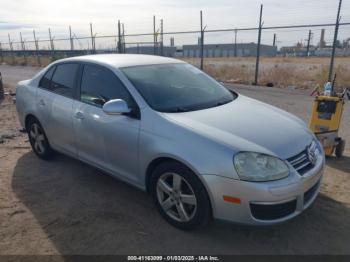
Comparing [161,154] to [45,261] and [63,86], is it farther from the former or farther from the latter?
[63,86]

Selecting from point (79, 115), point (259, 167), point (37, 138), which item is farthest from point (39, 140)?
point (259, 167)

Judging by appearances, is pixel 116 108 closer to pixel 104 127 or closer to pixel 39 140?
pixel 104 127

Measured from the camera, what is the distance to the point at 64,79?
435 centimetres

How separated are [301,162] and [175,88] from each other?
61.7 inches

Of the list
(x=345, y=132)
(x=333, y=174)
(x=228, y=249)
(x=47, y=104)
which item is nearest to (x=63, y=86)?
(x=47, y=104)

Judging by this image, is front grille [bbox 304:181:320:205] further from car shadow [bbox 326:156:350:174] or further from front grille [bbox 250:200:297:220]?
car shadow [bbox 326:156:350:174]

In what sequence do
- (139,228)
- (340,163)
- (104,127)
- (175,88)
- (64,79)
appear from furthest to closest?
(340,163) → (64,79) → (175,88) → (104,127) → (139,228)

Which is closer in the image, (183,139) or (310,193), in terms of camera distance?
(183,139)

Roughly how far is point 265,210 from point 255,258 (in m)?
0.42

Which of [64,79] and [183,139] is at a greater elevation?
[64,79]

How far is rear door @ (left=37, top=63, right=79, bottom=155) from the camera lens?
4.12 m

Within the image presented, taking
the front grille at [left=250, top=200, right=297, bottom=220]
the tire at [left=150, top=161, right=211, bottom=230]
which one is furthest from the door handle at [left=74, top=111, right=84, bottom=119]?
the front grille at [left=250, top=200, right=297, bottom=220]

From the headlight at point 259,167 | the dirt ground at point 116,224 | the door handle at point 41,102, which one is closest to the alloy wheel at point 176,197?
the dirt ground at point 116,224

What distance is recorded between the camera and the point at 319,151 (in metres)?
3.35
